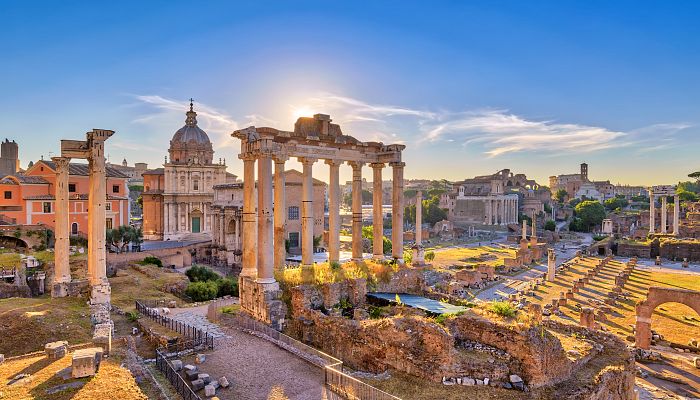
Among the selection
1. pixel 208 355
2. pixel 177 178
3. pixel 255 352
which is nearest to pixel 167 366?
pixel 208 355

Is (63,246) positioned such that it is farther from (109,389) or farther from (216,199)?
(216,199)

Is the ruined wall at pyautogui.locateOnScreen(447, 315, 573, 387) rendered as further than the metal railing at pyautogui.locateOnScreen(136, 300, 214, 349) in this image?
No

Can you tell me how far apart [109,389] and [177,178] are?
137 feet

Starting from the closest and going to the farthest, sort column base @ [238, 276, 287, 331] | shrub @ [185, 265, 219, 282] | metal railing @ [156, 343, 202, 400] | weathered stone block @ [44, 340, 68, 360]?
metal railing @ [156, 343, 202, 400]
weathered stone block @ [44, 340, 68, 360]
column base @ [238, 276, 287, 331]
shrub @ [185, 265, 219, 282]

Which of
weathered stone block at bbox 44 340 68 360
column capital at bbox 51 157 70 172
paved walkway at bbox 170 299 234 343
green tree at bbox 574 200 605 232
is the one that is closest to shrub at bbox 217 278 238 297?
paved walkway at bbox 170 299 234 343

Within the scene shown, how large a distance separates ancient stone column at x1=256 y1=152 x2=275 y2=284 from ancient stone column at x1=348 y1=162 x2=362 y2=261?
16.5 ft

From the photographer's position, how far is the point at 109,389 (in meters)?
8.62

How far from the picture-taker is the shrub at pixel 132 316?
682 inches

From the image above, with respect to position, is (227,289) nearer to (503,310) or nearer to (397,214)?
→ (397,214)

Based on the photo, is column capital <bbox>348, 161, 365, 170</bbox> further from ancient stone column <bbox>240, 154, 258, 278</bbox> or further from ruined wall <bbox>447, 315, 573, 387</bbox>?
ruined wall <bbox>447, 315, 573, 387</bbox>

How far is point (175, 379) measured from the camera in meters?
10.8

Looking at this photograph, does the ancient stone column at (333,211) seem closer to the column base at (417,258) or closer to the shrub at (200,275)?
the column base at (417,258)

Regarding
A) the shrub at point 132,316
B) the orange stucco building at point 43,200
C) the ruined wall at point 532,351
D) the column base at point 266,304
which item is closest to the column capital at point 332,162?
the column base at point 266,304

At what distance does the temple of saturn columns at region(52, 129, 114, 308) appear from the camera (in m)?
17.9
